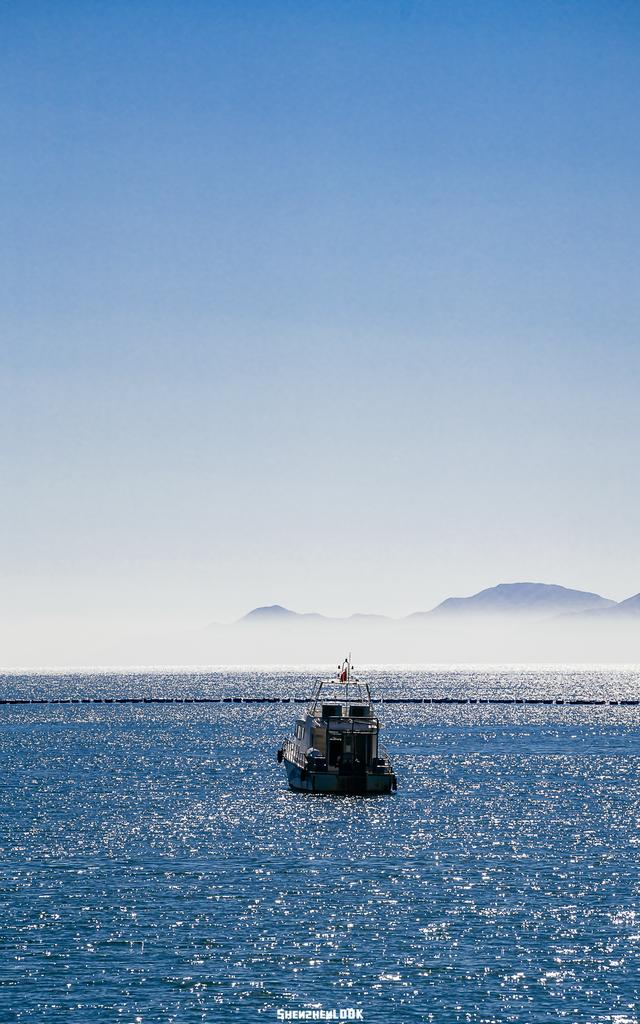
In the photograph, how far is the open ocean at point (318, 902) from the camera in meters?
42.4

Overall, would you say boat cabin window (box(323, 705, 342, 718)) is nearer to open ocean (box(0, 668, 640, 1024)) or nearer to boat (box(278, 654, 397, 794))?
boat (box(278, 654, 397, 794))

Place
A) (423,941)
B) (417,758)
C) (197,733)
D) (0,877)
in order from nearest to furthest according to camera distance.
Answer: (423,941), (0,877), (417,758), (197,733)

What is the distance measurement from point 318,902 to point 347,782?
35.5m

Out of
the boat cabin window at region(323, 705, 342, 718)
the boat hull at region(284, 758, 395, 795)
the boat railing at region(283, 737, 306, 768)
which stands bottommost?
the boat hull at region(284, 758, 395, 795)

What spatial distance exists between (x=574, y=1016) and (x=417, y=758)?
97.0m

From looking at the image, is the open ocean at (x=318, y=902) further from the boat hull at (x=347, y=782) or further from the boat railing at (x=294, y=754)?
the boat railing at (x=294, y=754)

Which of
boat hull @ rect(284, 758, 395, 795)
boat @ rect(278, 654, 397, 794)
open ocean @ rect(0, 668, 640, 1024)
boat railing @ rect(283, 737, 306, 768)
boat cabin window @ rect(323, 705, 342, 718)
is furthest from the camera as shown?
boat railing @ rect(283, 737, 306, 768)

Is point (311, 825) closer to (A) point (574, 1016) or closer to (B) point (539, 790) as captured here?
(B) point (539, 790)

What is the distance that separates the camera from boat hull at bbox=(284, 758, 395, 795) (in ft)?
303

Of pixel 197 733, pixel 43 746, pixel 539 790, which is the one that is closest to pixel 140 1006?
pixel 539 790

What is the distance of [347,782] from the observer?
92.6 metres

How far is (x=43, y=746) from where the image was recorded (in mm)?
158875

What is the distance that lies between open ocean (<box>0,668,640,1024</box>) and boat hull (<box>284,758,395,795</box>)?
1.24 metres

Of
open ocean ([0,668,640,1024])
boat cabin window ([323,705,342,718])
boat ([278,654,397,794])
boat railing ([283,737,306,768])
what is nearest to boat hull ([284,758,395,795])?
boat ([278,654,397,794])
